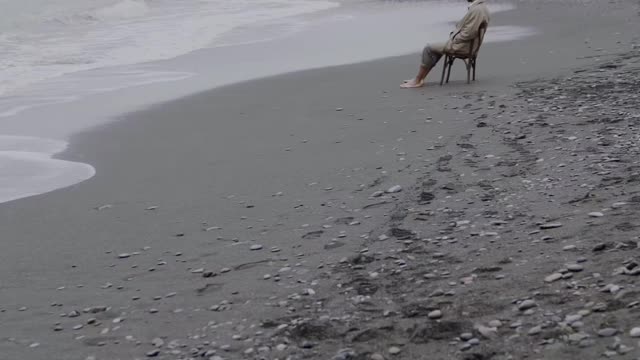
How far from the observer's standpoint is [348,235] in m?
6.29

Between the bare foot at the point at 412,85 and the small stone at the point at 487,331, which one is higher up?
the bare foot at the point at 412,85

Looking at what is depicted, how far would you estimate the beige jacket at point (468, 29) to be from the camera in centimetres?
1164

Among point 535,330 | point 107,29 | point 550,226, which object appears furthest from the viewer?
point 107,29

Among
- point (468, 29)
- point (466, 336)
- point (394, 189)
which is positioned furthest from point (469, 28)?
point (466, 336)

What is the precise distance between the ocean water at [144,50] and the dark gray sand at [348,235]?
739 mm

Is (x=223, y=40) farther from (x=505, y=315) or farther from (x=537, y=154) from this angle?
(x=505, y=315)

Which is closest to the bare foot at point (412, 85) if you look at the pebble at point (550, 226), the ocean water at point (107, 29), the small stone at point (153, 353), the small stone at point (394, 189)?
the small stone at point (394, 189)

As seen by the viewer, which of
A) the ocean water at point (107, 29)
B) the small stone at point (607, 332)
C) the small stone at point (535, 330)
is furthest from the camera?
the ocean water at point (107, 29)

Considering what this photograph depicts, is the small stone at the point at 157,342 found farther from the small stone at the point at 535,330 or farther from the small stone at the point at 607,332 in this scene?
the small stone at the point at 607,332

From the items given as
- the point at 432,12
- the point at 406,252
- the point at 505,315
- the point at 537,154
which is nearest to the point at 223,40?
the point at 432,12

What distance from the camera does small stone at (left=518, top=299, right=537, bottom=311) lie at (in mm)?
4547

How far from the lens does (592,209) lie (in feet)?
19.6

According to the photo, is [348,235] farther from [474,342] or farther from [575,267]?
[474,342]

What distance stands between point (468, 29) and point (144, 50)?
8.15 m
